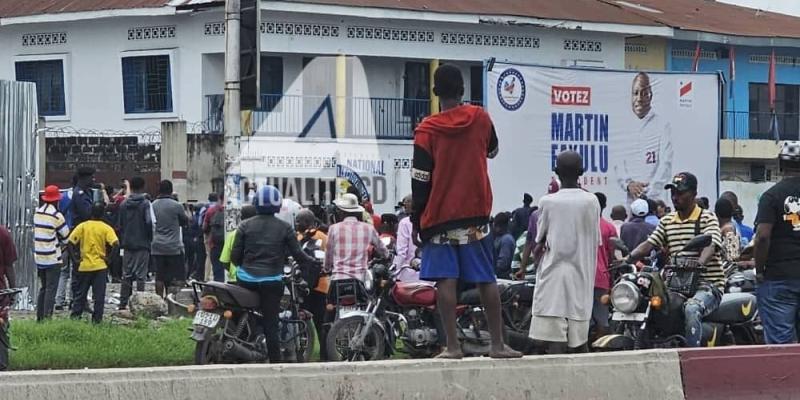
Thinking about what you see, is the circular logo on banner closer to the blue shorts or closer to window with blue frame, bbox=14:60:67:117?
the blue shorts

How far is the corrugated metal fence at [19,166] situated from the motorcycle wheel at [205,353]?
Result: 6126 millimetres

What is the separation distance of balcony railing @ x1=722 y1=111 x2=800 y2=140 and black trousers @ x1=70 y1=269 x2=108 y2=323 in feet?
89.3

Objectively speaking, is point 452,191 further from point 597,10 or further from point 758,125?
point 758,125

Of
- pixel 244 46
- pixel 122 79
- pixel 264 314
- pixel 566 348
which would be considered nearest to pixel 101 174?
pixel 122 79

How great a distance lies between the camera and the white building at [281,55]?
3225cm

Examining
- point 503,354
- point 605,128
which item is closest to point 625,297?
point 503,354

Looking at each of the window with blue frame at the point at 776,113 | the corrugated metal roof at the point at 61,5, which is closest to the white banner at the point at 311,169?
the corrugated metal roof at the point at 61,5

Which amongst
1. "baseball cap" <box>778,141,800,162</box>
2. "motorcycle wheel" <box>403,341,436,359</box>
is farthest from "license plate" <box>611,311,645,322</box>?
"motorcycle wheel" <box>403,341,436,359</box>

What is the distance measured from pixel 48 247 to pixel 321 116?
15637 mm

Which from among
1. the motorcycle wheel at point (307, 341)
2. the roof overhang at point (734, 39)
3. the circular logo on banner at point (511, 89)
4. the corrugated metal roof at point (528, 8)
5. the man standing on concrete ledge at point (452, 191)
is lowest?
the motorcycle wheel at point (307, 341)

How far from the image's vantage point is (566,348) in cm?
1011

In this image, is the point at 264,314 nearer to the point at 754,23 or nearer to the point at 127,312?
the point at 127,312

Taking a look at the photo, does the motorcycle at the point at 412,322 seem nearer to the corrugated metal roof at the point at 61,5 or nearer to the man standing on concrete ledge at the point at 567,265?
the man standing on concrete ledge at the point at 567,265

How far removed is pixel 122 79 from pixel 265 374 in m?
26.6
